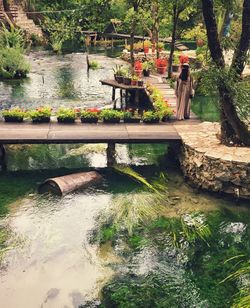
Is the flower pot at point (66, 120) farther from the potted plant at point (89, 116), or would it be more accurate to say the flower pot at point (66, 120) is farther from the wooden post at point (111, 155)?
the wooden post at point (111, 155)

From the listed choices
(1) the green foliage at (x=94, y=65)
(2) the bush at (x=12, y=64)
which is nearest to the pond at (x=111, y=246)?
(2) the bush at (x=12, y=64)

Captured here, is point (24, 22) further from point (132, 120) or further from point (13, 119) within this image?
point (132, 120)

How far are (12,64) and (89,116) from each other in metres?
15.1

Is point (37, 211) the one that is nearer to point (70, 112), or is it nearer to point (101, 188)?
point (101, 188)

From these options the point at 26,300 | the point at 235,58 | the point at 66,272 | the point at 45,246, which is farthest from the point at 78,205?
the point at 235,58

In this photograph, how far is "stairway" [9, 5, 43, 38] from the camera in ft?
147

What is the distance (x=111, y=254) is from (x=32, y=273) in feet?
6.84

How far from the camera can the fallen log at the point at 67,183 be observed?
14156 mm

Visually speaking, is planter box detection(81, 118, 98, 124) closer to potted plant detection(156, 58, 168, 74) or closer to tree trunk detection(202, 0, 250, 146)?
tree trunk detection(202, 0, 250, 146)

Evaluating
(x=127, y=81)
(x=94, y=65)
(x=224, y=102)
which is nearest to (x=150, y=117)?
(x=224, y=102)

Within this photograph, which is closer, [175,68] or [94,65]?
[175,68]

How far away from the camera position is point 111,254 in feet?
36.6

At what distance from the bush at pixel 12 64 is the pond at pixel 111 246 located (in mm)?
15018

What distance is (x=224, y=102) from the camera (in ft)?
46.1
